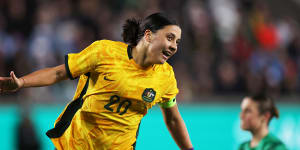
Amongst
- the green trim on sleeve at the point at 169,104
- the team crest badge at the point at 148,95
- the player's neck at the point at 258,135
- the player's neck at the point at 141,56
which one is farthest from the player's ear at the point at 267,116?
Result: the player's neck at the point at 141,56

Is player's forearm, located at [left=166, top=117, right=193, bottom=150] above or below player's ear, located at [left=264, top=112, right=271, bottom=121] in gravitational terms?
below

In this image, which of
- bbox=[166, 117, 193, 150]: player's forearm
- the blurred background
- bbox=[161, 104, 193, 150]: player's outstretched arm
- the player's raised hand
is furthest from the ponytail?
the blurred background

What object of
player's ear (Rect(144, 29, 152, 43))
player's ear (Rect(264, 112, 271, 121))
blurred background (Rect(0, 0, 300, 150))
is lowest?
player's ear (Rect(144, 29, 152, 43))

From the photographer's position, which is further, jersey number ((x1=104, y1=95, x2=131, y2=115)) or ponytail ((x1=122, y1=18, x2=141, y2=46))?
ponytail ((x1=122, y1=18, x2=141, y2=46))

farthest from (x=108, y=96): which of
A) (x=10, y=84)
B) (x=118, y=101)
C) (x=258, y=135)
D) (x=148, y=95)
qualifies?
(x=258, y=135)

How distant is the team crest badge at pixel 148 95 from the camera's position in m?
3.86

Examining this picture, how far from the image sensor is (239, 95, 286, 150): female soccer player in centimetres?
521

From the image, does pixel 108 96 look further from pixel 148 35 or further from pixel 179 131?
pixel 179 131

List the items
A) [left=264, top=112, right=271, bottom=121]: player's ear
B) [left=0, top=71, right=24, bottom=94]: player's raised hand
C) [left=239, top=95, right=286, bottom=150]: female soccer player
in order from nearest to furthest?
[left=0, top=71, right=24, bottom=94]: player's raised hand
[left=239, top=95, right=286, bottom=150]: female soccer player
[left=264, top=112, right=271, bottom=121]: player's ear

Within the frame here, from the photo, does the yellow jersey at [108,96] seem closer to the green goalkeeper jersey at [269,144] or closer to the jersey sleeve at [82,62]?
the jersey sleeve at [82,62]

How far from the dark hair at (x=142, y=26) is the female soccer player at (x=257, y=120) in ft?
6.29

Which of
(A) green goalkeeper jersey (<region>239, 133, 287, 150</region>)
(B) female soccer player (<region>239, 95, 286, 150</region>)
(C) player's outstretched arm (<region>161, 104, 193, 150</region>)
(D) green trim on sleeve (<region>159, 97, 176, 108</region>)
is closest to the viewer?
(D) green trim on sleeve (<region>159, 97, 176, 108</region>)

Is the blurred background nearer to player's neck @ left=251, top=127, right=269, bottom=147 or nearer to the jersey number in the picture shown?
player's neck @ left=251, top=127, right=269, bottom=147

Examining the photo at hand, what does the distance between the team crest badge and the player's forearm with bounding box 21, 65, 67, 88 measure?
606 mm
